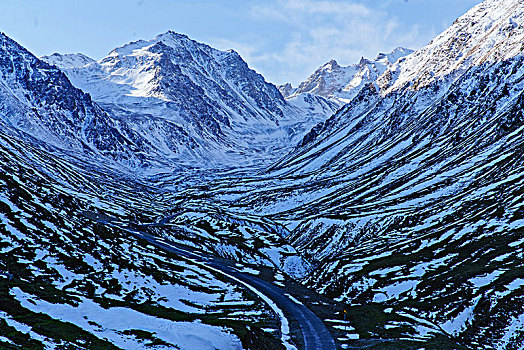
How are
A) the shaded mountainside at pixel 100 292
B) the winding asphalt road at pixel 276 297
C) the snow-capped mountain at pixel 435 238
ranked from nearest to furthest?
the shaded mountainside at pixel 100 292 < the snow-capped mountain at pixel 435 238 < the winding asphalt road at pixel 276 297

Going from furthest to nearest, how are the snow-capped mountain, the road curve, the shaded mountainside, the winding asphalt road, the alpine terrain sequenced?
the winding asphalt road, the road curve, the snow-capped mountain, the alpine terrain, the shaded mountainside

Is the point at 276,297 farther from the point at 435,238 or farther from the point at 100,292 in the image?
the point at 435,238

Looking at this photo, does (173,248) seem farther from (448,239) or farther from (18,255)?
(448,239)

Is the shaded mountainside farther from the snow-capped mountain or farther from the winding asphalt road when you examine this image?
the snow-capped mountain

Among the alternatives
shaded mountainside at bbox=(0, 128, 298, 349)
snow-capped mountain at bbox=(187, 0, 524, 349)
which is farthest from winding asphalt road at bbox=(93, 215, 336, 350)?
snow-capped mountain at bbox=(187, 0, 524, 349)

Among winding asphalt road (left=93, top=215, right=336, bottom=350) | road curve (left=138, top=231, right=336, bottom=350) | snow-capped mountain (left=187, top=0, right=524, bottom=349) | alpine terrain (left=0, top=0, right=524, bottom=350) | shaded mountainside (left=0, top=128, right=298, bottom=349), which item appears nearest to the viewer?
shaded mountainside (left=0, top=128, right=298, bottom=349)

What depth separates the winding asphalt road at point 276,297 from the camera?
64562 millimetres

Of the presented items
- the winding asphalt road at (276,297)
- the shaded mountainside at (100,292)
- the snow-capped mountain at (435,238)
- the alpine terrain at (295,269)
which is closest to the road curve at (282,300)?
the winding asphalt road at (276,297)

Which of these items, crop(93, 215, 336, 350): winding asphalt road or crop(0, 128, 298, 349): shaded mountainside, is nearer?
crop(0, 128, 298, 349): shaded mountainside

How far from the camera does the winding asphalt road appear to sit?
212 feet

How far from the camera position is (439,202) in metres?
131

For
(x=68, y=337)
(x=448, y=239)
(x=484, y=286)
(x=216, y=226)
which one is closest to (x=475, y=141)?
(x=448, y=239)

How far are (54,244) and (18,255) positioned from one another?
10.7 meters

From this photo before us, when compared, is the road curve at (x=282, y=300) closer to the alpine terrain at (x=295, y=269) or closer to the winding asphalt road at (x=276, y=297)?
the winding asphalt road at (x=276, y=297)
